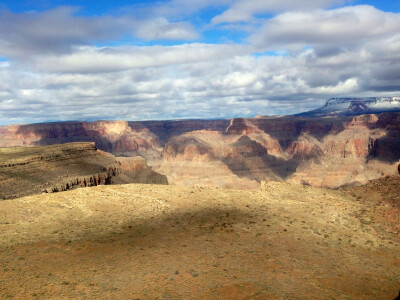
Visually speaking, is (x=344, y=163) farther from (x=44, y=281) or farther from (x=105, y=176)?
(x=44, y=281)

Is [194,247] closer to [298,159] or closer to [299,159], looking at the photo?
[299,159]

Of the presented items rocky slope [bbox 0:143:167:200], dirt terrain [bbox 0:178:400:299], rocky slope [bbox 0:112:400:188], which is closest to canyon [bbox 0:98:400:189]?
rocky slope [bbox 0:112:400:188]

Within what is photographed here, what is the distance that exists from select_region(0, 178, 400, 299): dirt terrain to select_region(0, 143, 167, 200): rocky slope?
16.2 meters

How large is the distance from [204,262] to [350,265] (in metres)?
10.2

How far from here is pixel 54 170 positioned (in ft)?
198

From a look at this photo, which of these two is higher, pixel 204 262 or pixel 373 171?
pixel 204 262

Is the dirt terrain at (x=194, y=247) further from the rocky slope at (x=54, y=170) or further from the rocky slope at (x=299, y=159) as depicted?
the rocky slope at (x=299, y=159)

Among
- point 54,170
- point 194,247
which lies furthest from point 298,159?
point 194,247

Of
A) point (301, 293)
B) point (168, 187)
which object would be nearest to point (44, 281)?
point (301, 293)

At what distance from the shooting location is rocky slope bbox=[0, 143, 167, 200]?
50219 millimetres

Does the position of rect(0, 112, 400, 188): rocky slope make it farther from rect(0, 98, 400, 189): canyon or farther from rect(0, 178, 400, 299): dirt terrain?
rect(0, 178, 400, 299): dirt terrain

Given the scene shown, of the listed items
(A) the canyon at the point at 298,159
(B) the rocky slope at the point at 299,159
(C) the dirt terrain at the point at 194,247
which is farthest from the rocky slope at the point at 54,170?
(B) the rocky slope at the point at 299,159

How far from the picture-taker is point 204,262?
854 inches

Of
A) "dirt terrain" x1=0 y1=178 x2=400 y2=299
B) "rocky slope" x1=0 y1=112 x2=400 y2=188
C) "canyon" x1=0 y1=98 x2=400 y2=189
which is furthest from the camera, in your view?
"rocky slope" x1=0 y1=112 x2=400 y2=188
